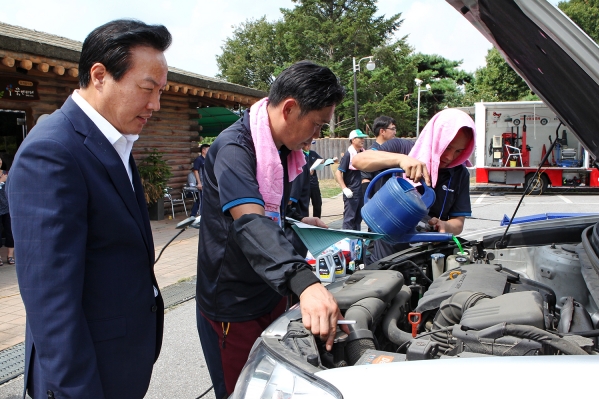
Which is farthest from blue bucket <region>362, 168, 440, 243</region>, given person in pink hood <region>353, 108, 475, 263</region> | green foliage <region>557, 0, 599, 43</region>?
green foliage <region>557, 0, 599, 43</region>

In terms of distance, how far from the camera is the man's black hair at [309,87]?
6.28ft

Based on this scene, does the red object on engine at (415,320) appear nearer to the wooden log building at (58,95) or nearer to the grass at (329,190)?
the wooden log building at (58,95)

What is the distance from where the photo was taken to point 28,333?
5.19 feet

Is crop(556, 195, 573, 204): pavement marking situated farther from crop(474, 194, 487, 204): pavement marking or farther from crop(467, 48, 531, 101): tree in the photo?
crop(467, 48, 531, 101): tree

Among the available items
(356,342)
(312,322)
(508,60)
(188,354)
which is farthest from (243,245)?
(188,354)

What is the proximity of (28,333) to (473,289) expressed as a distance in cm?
167

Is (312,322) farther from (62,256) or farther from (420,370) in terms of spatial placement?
(62,256)

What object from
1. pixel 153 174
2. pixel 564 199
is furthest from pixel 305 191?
pixel 564 199

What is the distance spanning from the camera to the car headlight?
1.31m

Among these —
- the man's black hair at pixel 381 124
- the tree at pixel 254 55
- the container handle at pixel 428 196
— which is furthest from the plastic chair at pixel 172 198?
the tree at pixel 254 55

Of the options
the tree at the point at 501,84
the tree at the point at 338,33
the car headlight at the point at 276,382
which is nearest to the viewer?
the car headlight at the point at 276,382

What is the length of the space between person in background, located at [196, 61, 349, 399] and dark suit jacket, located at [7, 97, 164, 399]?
0.38 m

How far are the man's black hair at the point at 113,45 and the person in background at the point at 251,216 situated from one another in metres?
0.54

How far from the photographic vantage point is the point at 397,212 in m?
2.67
